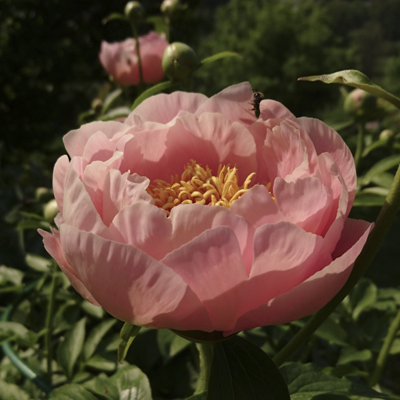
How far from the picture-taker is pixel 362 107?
0.85 metres

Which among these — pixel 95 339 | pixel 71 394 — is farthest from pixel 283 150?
pixel 95 339

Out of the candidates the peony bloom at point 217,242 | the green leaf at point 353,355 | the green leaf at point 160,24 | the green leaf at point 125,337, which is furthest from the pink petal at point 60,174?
the green leaf at point 160,24

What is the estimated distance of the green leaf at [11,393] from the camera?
0.60 meters

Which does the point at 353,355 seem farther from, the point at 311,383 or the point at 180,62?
the point at 180,62

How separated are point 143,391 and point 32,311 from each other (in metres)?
0.50

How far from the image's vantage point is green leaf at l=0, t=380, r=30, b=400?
0.60 metres

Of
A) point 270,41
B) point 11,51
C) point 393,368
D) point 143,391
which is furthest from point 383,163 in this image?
point 270,41

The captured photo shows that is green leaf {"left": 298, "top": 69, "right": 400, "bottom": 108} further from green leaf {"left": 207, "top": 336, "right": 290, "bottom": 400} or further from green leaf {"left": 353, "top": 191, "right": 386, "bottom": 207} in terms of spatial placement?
green leaf {"left": 353, "top": 191, "right": 386, "bottom": 207}

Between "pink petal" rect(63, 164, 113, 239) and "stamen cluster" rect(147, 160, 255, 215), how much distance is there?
0.09 meters

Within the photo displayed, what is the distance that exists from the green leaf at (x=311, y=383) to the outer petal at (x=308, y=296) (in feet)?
0.60

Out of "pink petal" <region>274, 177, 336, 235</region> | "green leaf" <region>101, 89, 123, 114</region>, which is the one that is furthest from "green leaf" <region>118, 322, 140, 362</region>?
"green leaf" <region>101, 89, 123, 114</region>

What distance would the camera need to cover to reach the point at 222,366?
12.8 inches

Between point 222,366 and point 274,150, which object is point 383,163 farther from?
point 222,366

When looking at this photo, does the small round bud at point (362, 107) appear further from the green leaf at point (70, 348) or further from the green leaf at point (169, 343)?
the green leaf at point (70, 348)
